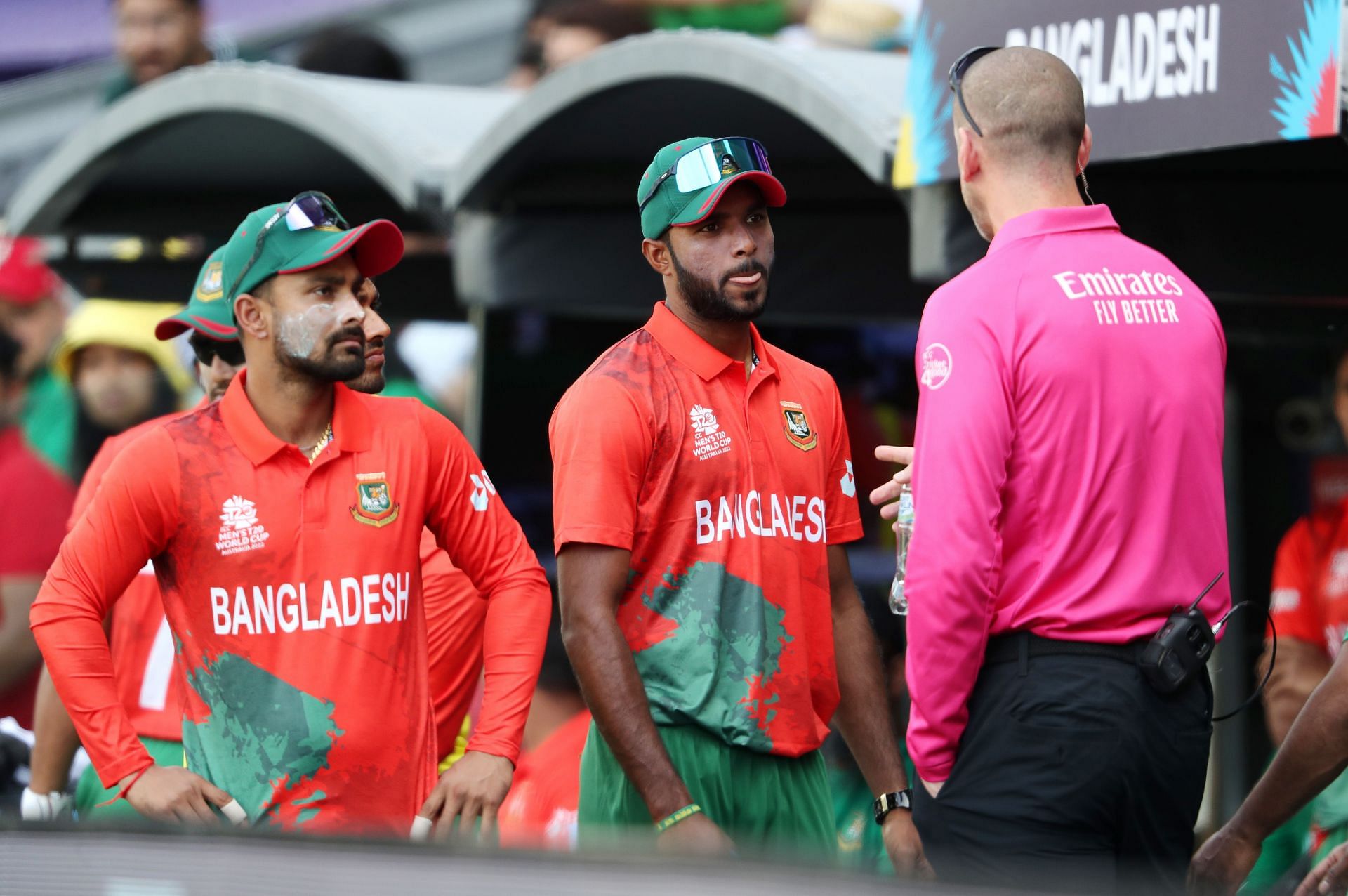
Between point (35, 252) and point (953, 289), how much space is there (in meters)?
6.36

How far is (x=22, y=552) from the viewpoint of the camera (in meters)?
6.48

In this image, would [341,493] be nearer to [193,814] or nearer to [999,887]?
[193,814]

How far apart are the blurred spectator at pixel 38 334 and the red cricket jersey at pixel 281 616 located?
176 inches

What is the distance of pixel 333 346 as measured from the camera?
3777mm

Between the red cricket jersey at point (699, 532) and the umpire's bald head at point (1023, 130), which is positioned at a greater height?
the umpire's bald head at point (1023, 130)

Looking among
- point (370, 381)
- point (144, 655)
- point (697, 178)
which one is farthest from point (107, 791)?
point (697, 178)

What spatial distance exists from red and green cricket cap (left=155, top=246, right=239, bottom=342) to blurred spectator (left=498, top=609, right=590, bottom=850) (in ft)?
4.14

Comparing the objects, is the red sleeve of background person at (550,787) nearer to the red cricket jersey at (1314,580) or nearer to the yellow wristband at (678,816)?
the yellow wristband at (678,816)

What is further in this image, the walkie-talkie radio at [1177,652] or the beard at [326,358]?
the beard at [326,358]

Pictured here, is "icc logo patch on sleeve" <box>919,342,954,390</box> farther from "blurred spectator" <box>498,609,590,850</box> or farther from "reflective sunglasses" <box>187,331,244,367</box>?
"reflective sunglasses" <box>187,331,244,367</box>

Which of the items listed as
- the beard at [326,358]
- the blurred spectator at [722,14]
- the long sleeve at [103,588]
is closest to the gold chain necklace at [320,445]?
the beard at [326,358]

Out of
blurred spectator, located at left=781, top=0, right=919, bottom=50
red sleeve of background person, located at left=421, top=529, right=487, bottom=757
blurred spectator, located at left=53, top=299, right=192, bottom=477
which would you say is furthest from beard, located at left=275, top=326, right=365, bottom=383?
blurred spectator, located at left=781, top=0, right=919, bottom=50

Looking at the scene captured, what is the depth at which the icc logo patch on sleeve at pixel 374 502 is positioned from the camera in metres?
3.71

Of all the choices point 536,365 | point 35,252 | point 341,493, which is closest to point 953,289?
point 341,493
